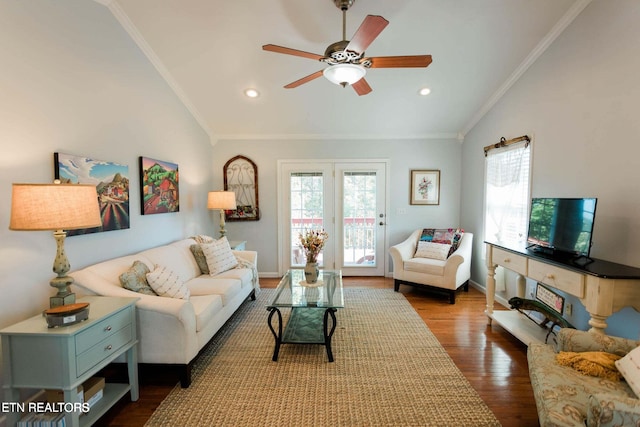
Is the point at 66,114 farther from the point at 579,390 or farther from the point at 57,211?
the point at 579,390

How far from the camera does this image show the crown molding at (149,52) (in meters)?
2.53

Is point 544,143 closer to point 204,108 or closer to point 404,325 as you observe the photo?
point 404,325

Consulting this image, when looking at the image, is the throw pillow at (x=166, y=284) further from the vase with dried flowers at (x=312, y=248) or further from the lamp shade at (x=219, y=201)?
the lamp shade at (x=219, y=201)

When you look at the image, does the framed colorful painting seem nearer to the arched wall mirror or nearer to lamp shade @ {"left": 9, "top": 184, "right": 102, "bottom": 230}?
lamp shade @ {"left": 9, "top": 184, "right": 102, "bottom": 230}

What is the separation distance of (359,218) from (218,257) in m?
2.37

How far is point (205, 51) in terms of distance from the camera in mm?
3014

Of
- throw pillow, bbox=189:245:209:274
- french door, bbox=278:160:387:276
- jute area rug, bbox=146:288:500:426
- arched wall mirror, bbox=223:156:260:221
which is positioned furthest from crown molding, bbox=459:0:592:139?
throw pillow, bbox=189:245:209:274

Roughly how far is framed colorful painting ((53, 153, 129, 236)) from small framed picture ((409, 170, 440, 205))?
154 inches

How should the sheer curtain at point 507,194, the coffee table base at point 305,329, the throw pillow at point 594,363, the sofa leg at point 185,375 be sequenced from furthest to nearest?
the sheer curtain at point 507,194 → the coffee table base at point 305,329 → the sofa leg at point 185,375 → the throw pillow at point 594,363

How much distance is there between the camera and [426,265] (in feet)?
12.3

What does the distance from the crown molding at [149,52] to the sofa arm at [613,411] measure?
4.06 m

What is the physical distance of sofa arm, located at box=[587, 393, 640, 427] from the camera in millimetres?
1017

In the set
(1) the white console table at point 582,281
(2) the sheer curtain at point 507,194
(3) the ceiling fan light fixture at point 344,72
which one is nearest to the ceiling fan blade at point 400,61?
(3) the ceiling fan light fixture at point 344,72

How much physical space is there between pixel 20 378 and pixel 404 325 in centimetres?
292
